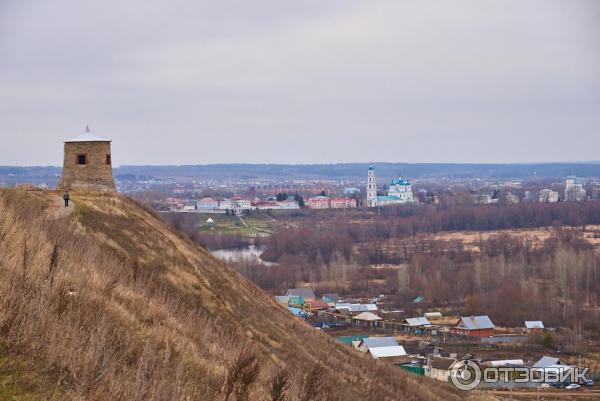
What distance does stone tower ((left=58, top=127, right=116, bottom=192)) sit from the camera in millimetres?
20719

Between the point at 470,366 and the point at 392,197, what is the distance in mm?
98431

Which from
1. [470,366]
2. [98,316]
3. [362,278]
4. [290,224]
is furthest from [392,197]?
[98,316]

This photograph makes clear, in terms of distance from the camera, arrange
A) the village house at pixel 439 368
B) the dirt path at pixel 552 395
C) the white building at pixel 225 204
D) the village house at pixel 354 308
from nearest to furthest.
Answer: the village house at pixel 439 368 → the dirt path at pixel 552 395 → the village house at pixel 354 308 → the white building at pixel 225 204

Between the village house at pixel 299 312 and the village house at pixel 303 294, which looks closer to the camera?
the village house at pixel 299 312

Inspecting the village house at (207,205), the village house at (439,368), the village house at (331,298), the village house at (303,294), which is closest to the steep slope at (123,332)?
the village house at (439,368)

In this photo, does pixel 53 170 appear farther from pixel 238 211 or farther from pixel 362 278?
pixel 362 278

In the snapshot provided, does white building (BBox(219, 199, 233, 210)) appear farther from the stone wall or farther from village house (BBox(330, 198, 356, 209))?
the stone wall

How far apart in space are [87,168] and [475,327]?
22.0m

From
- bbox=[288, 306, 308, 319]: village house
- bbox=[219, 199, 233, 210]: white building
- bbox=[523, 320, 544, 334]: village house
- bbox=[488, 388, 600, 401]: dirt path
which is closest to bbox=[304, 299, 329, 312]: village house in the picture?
bbox=[288, 306, 308, 319]: village house

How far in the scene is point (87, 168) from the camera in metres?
20.8

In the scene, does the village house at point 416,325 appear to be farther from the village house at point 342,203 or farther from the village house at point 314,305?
the village house at point 342,203

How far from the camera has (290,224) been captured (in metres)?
93.9

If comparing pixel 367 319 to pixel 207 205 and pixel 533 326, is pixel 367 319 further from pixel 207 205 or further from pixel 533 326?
pixel 207 205

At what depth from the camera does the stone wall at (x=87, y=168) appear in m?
20.7
